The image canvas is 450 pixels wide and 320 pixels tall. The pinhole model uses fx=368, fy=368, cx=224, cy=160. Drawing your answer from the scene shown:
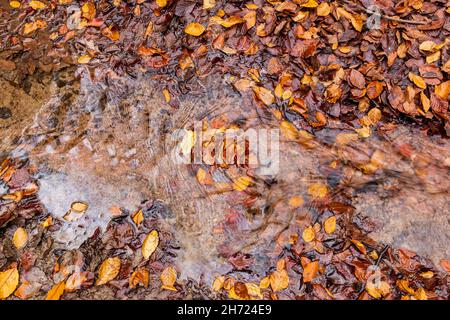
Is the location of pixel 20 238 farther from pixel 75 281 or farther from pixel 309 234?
pixel 309 234

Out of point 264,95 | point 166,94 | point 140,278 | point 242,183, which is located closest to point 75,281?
point 140,278

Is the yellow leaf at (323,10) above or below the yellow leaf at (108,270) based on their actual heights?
above

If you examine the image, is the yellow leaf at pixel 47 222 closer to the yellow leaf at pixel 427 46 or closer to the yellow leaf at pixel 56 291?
the yellow leaf at pixel 56 291

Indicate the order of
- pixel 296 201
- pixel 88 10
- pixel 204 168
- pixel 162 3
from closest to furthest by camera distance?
pixel 296 201 < pixel 204 168 < pixel 162 3 < pixel 88 10

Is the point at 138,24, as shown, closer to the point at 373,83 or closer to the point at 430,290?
the point at 373,83

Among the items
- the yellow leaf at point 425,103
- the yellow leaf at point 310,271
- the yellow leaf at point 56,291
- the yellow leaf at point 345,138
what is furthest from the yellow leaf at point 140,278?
the yellow leaf at point 425,103
